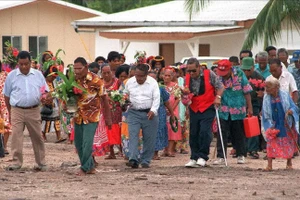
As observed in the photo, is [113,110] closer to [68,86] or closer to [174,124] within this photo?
[174,124]

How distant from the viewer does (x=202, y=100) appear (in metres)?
14.5

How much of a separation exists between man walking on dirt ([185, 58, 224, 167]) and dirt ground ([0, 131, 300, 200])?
15.2 inches

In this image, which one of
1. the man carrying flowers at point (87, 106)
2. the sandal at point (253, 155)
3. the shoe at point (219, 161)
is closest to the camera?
the man carrying flowers at point (87, 106)

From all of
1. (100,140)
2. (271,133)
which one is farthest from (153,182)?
(100,140)

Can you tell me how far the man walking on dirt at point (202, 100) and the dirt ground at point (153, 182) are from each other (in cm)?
39

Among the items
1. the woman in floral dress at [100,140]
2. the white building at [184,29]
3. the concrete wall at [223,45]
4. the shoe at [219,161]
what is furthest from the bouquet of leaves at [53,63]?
the white building at [184,29]

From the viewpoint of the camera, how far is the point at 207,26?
32.0 metres

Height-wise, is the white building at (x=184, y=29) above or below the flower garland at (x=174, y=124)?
above

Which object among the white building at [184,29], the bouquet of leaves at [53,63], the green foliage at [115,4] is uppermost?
the green foliage at [115,4]

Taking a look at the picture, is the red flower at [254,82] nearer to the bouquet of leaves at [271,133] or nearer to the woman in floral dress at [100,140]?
the bouquet of leaves at [271,133]

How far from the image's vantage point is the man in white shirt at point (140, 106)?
47.7ft

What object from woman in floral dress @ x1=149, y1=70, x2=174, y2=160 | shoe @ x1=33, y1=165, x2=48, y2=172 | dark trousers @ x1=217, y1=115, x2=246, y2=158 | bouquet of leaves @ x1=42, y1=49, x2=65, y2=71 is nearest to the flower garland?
woman in floral dress @ x1=149, y1=70, x2=174, y2=160

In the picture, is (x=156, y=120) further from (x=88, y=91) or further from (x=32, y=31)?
(x=32, y=31)

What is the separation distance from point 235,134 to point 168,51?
20.5m
